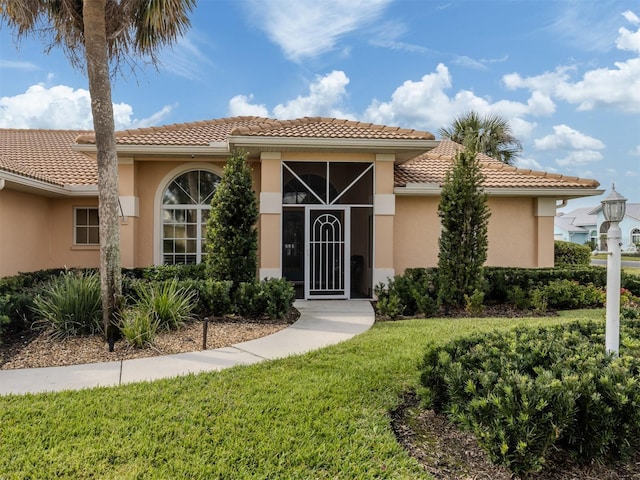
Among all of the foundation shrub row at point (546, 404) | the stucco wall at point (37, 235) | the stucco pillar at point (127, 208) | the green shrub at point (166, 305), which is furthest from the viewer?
the stucco pillar at point (127, 208)

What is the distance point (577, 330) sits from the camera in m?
5.11

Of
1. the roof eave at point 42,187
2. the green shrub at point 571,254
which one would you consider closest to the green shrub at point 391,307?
the roof eave at point 42,187

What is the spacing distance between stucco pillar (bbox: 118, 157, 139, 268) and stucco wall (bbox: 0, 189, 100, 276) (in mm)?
1582

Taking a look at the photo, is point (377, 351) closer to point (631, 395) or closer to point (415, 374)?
point (415, 374)

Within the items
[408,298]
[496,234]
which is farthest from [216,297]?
[496,234]

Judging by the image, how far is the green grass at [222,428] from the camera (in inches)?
126

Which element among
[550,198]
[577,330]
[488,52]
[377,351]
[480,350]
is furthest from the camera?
[550,198]

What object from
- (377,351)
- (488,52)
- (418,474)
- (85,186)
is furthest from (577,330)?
(85,186)

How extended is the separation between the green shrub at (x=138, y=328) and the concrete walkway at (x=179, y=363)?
1.78 ft

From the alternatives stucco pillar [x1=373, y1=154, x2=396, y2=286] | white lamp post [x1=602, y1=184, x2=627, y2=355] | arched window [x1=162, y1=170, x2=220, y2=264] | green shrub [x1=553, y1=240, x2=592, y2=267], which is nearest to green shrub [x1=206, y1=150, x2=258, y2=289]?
arched window [x1=162, y1=170, x2=220, y2=264]

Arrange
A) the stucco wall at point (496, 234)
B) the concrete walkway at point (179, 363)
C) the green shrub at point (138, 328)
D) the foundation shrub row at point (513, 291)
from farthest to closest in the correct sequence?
the stucco wall at point (496, 234) < the foundation shrub row at point (513, 291) < the green shrub at point (138, 328) < the concrete walkway at point (179, 363)

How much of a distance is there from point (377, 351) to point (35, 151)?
15.1 m

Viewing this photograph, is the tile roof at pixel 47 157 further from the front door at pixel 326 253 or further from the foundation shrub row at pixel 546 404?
the foundation shrub row at pixel 546 404

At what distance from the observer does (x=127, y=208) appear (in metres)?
11.8
